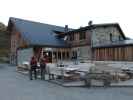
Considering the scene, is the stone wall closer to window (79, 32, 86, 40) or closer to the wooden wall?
window (79, 32, 86, 40)

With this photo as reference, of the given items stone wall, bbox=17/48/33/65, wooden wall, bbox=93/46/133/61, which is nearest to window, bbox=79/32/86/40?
wooden wall, bbox=93/46/133/61

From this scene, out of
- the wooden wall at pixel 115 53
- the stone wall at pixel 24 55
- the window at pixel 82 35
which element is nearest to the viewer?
the wooden wall at pixel 115 53

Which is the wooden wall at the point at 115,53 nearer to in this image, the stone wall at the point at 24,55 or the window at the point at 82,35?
the window at the point at 82,35

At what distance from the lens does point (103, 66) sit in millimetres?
15875

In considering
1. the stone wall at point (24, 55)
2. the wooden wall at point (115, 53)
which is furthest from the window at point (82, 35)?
the stone wall at point (24, 55)

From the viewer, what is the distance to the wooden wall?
85.7 feet

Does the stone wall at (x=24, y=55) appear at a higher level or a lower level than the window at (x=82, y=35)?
lower

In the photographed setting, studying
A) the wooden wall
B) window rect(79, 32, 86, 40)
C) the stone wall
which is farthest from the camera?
the stone wall

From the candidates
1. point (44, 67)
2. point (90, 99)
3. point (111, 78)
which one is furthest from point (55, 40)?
point (90, 99)

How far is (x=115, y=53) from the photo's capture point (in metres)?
27.7

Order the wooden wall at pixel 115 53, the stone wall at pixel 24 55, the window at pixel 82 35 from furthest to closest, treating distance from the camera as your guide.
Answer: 1. the stone wall at pixel 24 55
2. the window at pixel 82 35
3. the wooden wall at pixel 115 53

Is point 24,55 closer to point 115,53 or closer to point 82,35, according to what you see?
point 82,35

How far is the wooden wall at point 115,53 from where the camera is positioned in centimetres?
2611

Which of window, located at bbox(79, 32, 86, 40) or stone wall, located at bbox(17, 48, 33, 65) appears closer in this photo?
window, located at bbox(79, 32, 86, 40)
